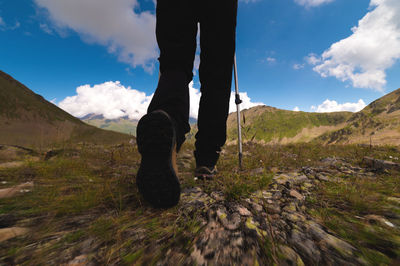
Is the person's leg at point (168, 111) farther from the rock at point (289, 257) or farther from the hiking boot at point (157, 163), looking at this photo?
the rock at point (289, 257)

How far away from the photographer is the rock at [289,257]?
691 mm

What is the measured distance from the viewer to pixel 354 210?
1163 millimetres

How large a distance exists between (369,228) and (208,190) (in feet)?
3.96

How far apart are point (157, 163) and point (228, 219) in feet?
2.21

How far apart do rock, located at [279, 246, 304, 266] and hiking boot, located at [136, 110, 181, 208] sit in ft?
2.43

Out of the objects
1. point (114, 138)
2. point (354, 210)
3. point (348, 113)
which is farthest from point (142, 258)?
point (348, 113)

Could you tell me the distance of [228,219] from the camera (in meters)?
1.06

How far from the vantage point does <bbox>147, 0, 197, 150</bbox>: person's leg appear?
152 cm

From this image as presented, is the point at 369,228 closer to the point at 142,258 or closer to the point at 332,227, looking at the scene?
the point at 332,227

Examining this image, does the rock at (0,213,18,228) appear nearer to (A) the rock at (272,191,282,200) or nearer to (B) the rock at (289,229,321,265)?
(B) the rock at (289,229,321,265)

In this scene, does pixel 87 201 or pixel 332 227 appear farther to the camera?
pixel 87 201

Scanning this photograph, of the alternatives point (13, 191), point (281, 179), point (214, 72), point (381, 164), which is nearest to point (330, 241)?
point (281, 179)

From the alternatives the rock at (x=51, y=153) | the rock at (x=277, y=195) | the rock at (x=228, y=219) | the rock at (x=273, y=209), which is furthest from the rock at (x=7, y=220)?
the rock at (x=51, y=153)

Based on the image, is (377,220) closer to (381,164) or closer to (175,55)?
(175,55)
